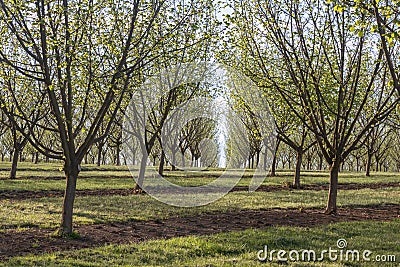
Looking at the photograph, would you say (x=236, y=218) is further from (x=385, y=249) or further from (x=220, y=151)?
(x=220, y=151)

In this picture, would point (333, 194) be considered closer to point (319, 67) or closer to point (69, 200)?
point (319, 67)

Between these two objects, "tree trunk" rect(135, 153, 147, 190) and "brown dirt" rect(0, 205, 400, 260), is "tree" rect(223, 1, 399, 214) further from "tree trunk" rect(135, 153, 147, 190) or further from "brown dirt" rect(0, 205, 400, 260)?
"tree trunk" rect(135, 153, 147, 190)

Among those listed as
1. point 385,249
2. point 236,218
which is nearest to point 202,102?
point 236,218

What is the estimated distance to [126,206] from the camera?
51.9 feet

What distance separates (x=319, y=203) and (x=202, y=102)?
393 inches

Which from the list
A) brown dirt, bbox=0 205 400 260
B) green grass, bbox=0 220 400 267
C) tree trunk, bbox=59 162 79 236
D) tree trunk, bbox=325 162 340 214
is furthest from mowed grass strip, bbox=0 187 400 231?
green grass, bbox=0 220 400 267

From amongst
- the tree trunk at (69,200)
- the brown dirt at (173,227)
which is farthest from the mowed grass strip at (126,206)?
the tree trunk at (69,200)

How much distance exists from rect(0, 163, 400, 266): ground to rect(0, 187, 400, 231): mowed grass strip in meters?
0.03

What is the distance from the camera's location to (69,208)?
10859 millimetres

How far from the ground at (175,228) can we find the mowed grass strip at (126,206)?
1.2 inches

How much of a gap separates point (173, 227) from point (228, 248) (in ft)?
10.6

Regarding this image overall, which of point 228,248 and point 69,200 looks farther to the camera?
point 69,200

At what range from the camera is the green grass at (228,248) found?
7766 millimetres

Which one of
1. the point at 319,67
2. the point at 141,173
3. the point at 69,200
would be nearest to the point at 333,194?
the point at 319,67
